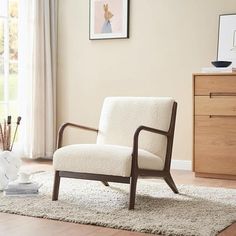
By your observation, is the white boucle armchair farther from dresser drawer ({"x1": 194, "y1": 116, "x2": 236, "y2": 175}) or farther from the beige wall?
the beige wall

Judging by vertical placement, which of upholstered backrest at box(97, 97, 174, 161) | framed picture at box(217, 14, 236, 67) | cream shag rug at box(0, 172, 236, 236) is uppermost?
framed picture at box(217, 14, 236, 67)

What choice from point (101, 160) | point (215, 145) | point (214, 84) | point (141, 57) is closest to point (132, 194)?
point (101, 160)

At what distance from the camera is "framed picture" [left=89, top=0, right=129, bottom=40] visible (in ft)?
19.1

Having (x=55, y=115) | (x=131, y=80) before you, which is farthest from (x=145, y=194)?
(x=55, y=115)

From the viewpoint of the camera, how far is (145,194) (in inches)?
158

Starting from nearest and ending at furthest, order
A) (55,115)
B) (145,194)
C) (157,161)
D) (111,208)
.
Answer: (111,208) < (157,161) < (145,194) < (55,115)

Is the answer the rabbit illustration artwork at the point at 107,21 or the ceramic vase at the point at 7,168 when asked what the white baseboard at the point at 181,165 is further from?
the ceramic vase at the point at 7,168

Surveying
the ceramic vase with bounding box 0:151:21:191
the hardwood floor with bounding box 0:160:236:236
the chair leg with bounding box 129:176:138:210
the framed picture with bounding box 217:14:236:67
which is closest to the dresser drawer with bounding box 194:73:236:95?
the framed picture with bounding box 217:14:236:67

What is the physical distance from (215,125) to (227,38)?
0.96 meters

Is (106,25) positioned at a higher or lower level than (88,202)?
higher

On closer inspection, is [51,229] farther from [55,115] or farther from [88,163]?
[55,115]

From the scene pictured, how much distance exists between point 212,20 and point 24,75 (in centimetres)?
212

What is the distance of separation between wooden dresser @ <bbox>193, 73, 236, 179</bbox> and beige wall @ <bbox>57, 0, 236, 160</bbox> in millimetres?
568

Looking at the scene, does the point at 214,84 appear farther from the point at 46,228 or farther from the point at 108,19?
the point at 46,228
